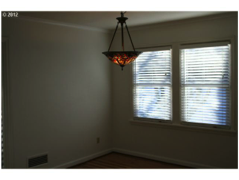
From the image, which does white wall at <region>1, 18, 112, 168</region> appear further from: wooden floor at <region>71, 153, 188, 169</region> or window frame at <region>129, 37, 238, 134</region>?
window frame at <region>129, 37, 238, 134</region>

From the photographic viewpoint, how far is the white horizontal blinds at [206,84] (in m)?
4.34

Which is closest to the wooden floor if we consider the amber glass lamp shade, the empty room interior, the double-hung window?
the empty room interior

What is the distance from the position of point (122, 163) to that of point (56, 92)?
1.80 m

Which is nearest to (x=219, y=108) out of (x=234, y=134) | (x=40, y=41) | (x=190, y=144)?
(x=234, y=134)

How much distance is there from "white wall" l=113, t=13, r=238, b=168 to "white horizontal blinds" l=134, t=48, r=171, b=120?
0.53 ft

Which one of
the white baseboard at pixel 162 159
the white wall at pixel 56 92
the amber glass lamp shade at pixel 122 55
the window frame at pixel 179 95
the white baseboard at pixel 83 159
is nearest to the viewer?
the amber glass lamp shade at pixel 122 55

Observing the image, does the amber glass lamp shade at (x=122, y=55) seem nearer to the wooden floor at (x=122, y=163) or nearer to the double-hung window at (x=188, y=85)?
the double-hung window at (x=188, y=85)

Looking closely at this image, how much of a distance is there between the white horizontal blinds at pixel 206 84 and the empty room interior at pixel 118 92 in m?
0.02

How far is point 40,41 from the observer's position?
4363 millimetres

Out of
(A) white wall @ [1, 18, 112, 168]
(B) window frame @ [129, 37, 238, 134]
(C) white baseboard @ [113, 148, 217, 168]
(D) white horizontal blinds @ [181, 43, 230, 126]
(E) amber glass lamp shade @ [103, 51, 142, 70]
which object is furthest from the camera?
(C) white baseboard @ [113, 148, 217, 168]

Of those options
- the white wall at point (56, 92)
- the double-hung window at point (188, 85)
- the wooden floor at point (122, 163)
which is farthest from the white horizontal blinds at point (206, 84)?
the white wall at point (56, 92)

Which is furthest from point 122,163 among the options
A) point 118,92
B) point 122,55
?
point 122,55

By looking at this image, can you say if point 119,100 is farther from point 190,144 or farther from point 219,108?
point 219,108

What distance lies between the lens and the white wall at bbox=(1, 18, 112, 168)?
4059mm
